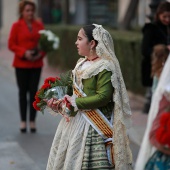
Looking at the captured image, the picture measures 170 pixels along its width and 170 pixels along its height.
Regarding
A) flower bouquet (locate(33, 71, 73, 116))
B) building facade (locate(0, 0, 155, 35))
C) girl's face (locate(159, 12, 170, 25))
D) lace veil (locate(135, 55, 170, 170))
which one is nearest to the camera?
lace veil (locate(135, 55, 170, 170))

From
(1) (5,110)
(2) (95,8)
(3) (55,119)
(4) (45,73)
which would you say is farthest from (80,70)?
(2) (95,8)

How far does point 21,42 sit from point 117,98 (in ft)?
16.3

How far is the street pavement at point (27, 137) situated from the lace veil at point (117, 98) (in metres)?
2.70

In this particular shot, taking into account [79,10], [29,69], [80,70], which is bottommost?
[79,10]

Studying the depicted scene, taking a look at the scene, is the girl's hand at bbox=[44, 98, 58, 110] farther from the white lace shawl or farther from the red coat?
the red coat

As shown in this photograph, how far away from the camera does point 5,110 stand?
13227mm

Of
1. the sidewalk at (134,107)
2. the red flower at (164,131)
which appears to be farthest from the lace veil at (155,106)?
the sidewalk at (134,107)

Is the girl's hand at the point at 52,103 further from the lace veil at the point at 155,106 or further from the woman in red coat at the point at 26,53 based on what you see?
the woman in red coat at the point at 26,53

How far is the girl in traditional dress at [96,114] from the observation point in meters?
5.80

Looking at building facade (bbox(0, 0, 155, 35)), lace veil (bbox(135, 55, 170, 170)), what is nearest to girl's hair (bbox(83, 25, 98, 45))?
lace veil (bbox(135, 55, 170, 170))

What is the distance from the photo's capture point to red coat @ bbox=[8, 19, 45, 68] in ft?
34.2

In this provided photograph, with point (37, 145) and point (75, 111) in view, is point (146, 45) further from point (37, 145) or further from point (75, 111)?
point (75, 111)

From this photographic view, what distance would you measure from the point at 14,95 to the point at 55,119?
3.25 meters

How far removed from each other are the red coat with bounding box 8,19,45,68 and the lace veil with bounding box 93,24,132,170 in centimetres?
464
